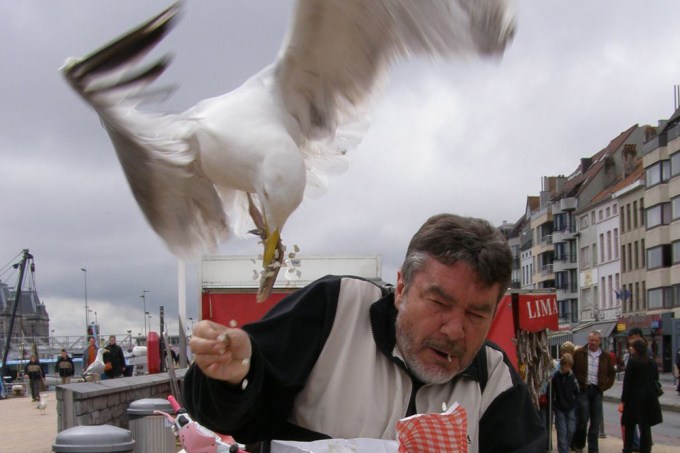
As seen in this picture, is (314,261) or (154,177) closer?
(154,177)

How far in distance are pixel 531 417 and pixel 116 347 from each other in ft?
60.5

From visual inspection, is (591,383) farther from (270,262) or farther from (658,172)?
(658,172)

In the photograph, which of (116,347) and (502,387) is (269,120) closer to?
(502,387)

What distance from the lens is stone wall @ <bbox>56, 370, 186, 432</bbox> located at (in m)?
7.91

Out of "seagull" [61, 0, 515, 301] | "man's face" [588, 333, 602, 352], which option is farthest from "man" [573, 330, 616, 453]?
"seagull" [61, 0, 515, 301]

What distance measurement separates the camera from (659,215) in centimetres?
6003

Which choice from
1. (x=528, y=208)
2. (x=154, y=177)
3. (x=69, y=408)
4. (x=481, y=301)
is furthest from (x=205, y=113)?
(x=528, y=208)

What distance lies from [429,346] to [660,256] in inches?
2406

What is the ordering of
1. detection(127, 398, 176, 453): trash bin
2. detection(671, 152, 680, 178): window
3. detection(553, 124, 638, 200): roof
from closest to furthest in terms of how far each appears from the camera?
detection(127, 398, 176, 453): trash bin, detection(671, 152, 680, 178): window, detection(553, 124, 638, 200): roof

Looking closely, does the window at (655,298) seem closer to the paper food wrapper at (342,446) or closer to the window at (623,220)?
the window at (623,220)

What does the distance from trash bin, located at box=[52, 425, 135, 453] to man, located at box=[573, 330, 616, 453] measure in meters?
9.47

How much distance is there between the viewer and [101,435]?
5176 millimetres

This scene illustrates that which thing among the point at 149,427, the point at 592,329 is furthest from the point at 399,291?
the point at 592,329

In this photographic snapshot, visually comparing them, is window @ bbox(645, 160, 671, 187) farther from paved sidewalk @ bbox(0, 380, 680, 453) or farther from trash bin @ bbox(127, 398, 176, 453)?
trash bin @ bbox(127, 398, 176, 453)
